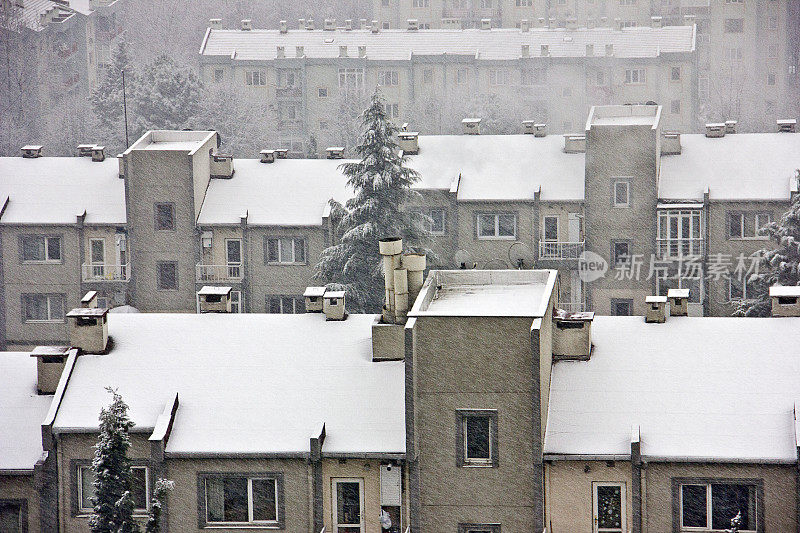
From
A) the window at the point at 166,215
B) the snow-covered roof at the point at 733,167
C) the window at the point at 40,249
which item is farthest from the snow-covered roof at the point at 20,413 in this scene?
the snow-covered roof at the point at 733,167

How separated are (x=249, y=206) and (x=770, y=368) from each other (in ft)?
111

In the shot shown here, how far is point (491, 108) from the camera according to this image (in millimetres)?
113438

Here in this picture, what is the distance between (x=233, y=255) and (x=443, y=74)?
60.2 meters

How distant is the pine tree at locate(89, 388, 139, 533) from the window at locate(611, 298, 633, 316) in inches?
1431

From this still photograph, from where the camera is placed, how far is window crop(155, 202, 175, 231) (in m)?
65.0

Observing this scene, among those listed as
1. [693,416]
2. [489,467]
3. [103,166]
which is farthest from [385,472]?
[103,166]

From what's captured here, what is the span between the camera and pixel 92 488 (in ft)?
119

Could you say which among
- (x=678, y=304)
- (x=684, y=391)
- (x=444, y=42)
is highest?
(x=444, y=42)

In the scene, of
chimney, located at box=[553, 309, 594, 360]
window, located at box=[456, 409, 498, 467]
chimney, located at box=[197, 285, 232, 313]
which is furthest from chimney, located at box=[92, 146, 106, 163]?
window, located at box=[456, 409, 498, 467]

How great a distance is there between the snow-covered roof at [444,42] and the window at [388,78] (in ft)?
3.98

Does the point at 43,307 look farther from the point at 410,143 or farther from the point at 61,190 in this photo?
the point at 410,143

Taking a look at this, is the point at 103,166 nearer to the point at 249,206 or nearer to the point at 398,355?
the point at 249,206

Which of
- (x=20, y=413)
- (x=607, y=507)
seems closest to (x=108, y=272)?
(x=20, y=413)

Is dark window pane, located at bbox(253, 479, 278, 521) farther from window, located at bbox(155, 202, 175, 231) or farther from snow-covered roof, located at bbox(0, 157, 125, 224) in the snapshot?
snow-covered roof, located at bbox(0, 157, 125, 224)
